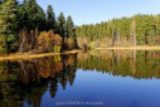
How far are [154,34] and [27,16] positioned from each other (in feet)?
236

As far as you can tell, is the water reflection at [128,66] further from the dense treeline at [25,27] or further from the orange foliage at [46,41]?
the orange foliage at [46,41]

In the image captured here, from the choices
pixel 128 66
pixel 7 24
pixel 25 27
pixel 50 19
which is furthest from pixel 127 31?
pixel 128 66

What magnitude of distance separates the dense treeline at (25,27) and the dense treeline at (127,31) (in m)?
48.7

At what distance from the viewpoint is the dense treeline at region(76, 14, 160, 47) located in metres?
133

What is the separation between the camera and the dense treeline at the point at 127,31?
132750 mm

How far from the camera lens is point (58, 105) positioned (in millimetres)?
15805

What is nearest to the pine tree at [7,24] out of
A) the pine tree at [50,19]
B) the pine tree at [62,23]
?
the pine tree at [50,19]

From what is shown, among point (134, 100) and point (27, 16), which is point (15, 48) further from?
point (134, 100)

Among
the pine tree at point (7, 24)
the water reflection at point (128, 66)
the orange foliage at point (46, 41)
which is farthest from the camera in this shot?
the orange foliage at point (46, 41)

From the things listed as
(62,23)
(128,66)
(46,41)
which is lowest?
(128,66)

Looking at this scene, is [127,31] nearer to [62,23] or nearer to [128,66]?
[62,23]

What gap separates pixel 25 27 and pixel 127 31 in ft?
283

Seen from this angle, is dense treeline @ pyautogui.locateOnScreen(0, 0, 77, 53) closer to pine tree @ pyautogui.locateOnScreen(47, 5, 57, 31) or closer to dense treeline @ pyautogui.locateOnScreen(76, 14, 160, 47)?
pine tree @ pyautogui.locateOnScreen(47, 5, 57, 31)

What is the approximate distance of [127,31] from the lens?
148250 millimetres
